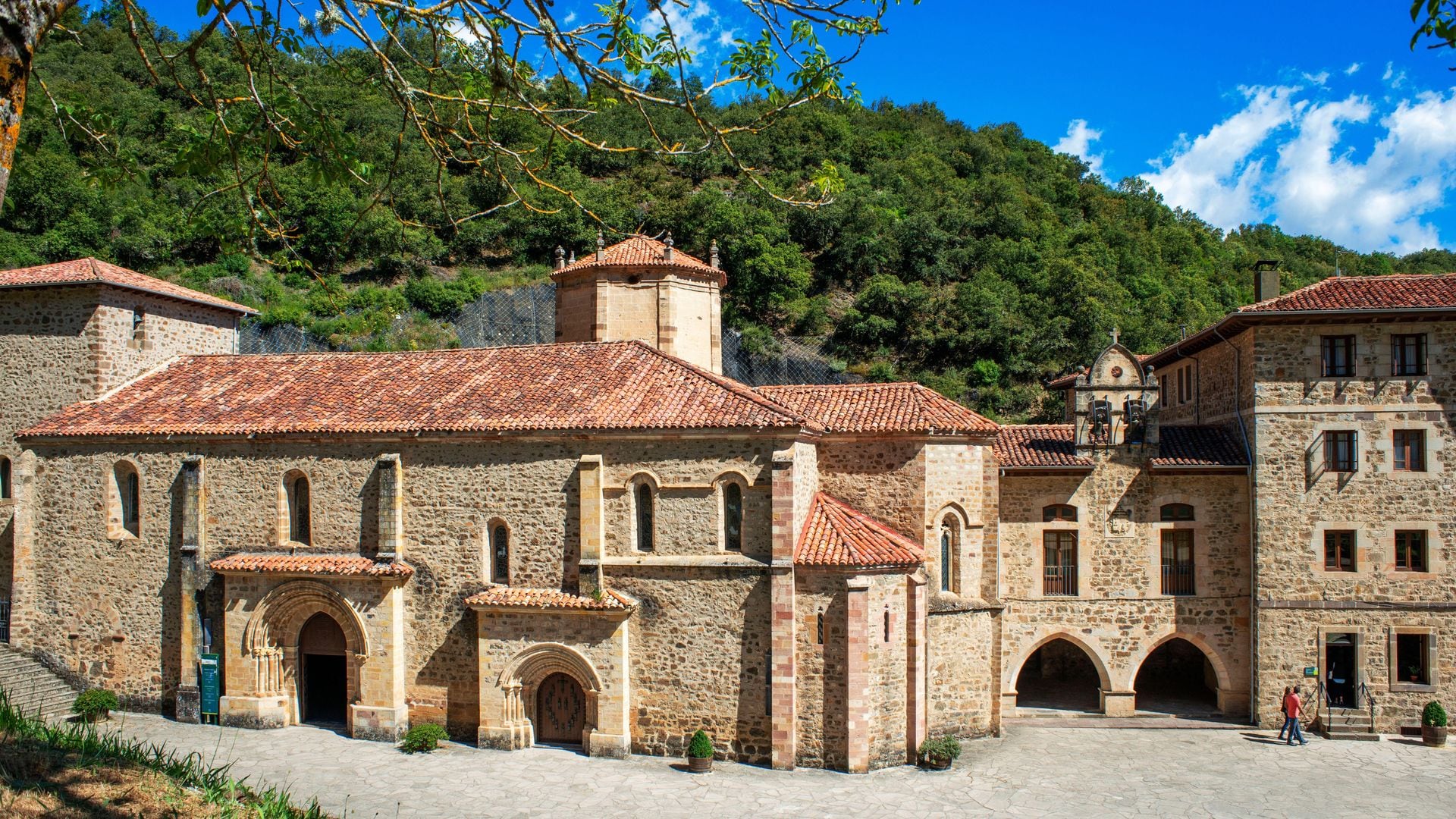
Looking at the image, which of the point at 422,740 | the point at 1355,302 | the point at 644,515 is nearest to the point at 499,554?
the point at 644,515

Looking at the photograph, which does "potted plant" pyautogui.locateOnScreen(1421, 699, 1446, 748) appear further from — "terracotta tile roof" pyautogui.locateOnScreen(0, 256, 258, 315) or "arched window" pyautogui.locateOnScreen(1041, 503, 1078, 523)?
"terracotta tile roof" pyautogui.locateOnScreen(0, 256, 258, 315)

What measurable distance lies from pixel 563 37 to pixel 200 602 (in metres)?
17.9

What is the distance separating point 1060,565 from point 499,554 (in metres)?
12.3

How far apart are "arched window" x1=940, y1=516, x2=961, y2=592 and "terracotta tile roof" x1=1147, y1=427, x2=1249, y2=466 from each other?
17.1 ft

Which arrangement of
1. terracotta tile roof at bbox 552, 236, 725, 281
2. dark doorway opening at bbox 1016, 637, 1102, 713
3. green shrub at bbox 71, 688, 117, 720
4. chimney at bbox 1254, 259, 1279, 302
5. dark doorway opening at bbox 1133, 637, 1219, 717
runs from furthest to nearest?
chimney at bbox 1254, 259, 1279, 302, dark doorway opening at bbox 1016, 637, 1102, 713, dark doorway opening at bbox 1133, 637, 1219, 717, terracotta tile roof at bbox 552, 236, 725, 281, green shrub at bbox 71, 688, 117, 720

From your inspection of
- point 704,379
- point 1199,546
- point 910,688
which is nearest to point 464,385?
point 704,379

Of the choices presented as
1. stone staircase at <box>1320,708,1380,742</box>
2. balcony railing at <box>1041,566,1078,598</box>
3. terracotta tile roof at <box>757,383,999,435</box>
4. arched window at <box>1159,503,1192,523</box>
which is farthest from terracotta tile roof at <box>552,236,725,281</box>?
stone staircase at <box>1320,708,1380,742</box>

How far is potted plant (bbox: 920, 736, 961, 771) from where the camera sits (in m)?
17.9

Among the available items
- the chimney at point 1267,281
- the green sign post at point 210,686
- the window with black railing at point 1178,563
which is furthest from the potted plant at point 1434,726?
the green sign post at point 210,686

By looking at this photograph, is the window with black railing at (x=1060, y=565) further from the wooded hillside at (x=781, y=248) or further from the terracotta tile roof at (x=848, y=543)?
the wooded hillside at (x=781, y=248)

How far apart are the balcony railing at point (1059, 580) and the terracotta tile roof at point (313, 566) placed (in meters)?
13.6

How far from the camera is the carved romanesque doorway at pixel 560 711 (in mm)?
19312

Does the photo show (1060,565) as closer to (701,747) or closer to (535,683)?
(701,747)

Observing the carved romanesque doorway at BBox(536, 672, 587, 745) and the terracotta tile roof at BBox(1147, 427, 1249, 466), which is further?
the terracotta tile roof at BBox(1147, 427, 1249, 466)
